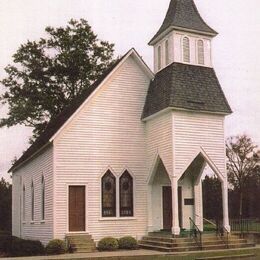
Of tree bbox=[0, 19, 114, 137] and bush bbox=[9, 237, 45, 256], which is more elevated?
tree bbox=[0, 19, 114, 137]

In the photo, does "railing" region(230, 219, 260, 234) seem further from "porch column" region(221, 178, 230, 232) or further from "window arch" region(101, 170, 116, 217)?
"window arch" region(101, 170, 116, 217)

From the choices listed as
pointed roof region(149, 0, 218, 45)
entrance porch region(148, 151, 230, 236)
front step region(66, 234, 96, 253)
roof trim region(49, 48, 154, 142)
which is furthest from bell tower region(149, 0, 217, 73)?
front step region(66, 234, 96, 253)

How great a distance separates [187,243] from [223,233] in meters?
2.71

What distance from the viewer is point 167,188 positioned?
2936 cm

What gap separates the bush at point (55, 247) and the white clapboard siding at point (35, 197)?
151 cm

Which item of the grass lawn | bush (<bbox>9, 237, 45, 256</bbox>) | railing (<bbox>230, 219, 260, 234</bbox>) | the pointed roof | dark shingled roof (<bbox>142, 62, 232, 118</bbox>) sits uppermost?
the pointed roof

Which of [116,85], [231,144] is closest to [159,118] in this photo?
[116,85]

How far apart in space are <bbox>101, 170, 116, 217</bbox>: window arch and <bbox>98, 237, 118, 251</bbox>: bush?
173 centimetres

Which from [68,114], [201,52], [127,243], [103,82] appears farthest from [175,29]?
[127,243]

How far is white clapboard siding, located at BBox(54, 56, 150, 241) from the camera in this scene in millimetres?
26969

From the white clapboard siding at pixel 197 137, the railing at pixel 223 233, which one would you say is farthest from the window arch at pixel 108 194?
the railing at pixel 223 233

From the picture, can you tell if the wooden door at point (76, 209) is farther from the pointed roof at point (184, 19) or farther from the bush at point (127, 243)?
the pointed roof at point (184, 19)

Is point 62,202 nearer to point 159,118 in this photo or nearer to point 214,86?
point 159,118

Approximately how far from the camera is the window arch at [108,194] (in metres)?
27.6
